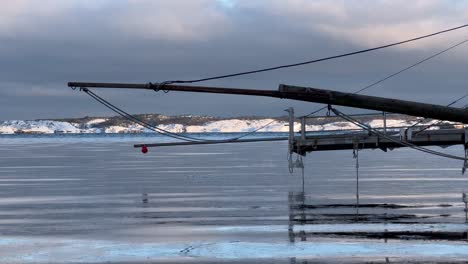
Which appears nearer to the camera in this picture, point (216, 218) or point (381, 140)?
point (216, 218)

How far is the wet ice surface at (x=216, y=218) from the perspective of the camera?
1558cm

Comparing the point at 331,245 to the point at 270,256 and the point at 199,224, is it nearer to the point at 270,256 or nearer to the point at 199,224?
the point at 270,256

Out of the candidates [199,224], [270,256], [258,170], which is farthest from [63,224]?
[258,170]

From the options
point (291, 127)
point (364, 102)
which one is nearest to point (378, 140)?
point (291, 127)

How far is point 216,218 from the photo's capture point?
2134 cm

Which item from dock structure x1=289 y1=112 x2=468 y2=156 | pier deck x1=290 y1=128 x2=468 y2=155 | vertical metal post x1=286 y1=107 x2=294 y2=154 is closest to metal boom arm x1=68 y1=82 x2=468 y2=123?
dock structure x1=289 y1=112 x2=468 y2=156

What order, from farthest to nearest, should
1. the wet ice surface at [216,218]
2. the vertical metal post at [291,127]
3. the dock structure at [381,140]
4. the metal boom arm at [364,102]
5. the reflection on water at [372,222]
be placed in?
the vertical metal post at [291,127], the dock structure at [381,140], the reflection on water at [372,222], the metal boom arm at [364,102], the wet ice surface at [216,218]

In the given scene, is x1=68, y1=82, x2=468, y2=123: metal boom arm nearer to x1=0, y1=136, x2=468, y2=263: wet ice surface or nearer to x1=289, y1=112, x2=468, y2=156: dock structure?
x1=0, y1=136, x2=468, y2=263: wet ice surface

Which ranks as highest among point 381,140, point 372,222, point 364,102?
point 364,102

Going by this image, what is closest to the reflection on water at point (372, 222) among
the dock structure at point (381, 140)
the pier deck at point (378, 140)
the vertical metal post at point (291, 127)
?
the dock structure at point (381, 140)

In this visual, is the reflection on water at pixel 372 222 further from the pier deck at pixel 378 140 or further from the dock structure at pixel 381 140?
the pier deck at pixel 378 140

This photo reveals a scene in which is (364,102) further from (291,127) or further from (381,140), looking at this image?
(291,127)

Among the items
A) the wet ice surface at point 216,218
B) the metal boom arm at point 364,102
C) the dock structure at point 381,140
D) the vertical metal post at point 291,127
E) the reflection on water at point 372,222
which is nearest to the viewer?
the wet ice surface at point 216,218

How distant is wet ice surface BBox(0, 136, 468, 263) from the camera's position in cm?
1558
